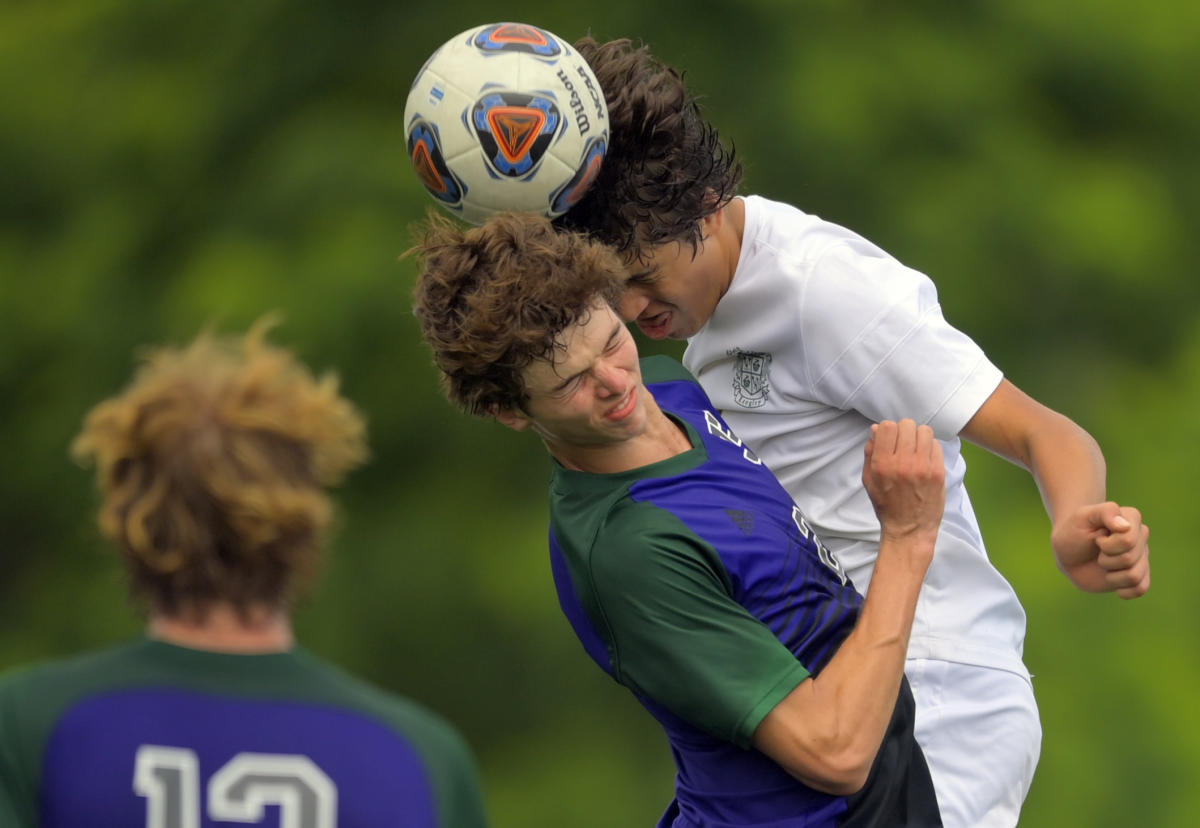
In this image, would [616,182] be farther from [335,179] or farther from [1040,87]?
[1040,87]

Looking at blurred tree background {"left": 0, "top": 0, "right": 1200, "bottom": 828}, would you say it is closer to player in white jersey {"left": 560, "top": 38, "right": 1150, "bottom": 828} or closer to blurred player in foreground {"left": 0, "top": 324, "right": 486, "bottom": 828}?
player in white jersey {"left": 560, "top": 38, "right": 1150, "bottom": 828}

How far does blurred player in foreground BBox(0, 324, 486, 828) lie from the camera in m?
1.70

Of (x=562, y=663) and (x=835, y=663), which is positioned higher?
(x=835, y=663)

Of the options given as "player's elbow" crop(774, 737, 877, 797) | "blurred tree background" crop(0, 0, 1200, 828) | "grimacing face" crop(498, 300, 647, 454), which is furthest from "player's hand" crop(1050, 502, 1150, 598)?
"blurred tree background" crop(0, 0, 1200, 828)

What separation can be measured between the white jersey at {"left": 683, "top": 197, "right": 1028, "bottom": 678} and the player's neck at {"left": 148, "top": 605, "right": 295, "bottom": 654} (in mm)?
1122

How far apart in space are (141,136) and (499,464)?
2199 millimetres

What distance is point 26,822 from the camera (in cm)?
169

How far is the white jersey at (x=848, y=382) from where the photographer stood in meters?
2.57

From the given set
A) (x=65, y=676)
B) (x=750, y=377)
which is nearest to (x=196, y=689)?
(x=65, y=676)

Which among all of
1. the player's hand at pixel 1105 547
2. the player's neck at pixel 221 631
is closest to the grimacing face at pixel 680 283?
the player's hand at pixel 1105 547

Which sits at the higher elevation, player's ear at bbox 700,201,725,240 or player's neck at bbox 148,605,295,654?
player's ear at bbox 700,201,725,240

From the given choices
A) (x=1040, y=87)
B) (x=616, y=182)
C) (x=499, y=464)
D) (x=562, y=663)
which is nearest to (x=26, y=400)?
(x=499, y=464)

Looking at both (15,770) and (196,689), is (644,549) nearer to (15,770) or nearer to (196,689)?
(196,689)

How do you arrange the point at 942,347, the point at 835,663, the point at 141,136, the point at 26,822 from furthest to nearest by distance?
the point at 141,136 → the point at 942,347 → the point at 835,663 → the point at 26,822
